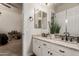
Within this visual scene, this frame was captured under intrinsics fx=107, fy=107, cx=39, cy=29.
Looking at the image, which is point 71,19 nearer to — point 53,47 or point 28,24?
point 53,47

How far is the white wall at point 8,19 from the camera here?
187cm

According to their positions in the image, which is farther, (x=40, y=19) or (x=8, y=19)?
(x=40, y=19)

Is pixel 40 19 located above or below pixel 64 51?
above

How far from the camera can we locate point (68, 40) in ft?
6.35

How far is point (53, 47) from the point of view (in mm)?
1837

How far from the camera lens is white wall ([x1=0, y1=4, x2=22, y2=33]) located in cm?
187

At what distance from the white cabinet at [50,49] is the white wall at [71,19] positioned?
16.2 inches

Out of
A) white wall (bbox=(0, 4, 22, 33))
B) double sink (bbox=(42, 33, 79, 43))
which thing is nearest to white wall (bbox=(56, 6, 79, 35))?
double sink (bbox=(42, 33, 79, 43))

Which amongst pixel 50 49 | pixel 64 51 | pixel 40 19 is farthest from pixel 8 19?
pixel 64 51

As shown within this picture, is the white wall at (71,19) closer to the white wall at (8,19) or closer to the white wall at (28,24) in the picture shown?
the white wall at (28,24)

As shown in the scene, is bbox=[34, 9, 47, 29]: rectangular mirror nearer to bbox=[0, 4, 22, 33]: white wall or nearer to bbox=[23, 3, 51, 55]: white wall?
bbox=[23, 3, 51, 55]: white wall

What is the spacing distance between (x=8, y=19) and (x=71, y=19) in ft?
3.77

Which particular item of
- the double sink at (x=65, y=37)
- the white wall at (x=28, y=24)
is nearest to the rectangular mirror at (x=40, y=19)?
the white wall at (x=28, y=24)

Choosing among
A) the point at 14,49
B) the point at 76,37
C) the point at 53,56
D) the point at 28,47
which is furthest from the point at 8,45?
the point at 76,37
